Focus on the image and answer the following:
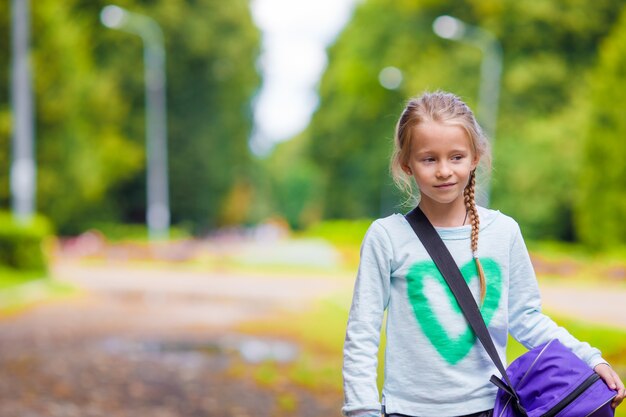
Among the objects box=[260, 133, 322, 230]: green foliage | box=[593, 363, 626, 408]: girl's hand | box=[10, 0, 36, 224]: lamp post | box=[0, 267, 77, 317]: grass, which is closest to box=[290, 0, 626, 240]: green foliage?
box=[10, 0, 36, 224]: lamp post

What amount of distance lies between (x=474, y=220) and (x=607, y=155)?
2438 centimetres

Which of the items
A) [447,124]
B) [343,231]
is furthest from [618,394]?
[343,231]

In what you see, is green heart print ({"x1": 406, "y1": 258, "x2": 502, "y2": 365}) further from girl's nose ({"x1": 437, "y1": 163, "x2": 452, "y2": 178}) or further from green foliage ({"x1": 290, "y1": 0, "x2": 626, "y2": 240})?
green foliage ({"x1": 290, "y1": 0, "x2": 626, "y2": 240})

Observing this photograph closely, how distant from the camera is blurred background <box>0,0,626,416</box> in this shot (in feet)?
31.9

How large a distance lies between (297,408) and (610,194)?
20141 mm

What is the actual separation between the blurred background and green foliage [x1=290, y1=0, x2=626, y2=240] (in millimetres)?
94

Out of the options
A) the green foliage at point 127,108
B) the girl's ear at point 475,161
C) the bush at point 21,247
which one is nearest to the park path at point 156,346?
the bush at point 21,247

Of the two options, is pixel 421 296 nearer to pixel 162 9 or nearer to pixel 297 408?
pixel 297 408

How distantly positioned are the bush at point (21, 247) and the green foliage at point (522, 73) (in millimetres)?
9639

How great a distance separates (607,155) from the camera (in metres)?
25.7

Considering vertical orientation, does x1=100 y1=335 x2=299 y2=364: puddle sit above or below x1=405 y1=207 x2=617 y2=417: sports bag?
below

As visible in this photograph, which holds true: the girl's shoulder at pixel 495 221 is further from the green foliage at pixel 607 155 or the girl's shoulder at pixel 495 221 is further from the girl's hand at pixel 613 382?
the green foliage at pixel 607 155

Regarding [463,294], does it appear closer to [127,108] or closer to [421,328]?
[421,328]

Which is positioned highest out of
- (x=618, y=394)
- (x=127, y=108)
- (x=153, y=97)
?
(x=153, y=97)
